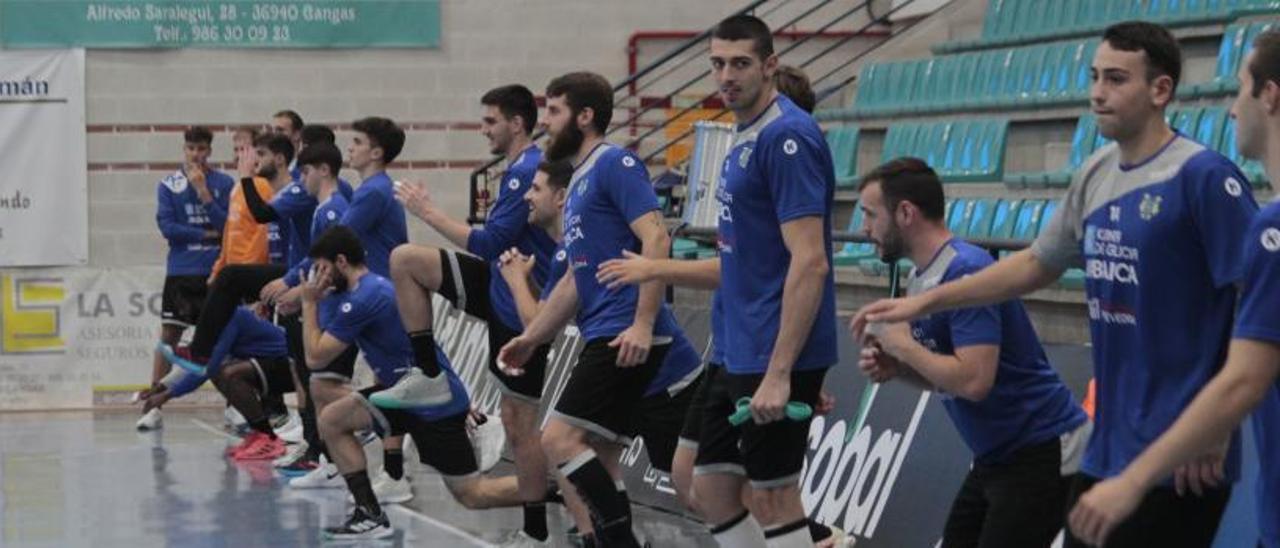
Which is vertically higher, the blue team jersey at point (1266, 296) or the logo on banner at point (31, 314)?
the blue team jersey at point (1266, 296)

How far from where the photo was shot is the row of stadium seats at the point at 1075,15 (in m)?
12.9

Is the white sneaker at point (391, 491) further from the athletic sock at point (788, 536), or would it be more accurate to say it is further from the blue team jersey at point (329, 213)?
the athletic sock at point (788, 536)

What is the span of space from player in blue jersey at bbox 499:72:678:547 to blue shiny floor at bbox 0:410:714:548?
1760 mm

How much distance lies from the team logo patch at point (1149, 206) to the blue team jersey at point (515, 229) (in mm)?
4661

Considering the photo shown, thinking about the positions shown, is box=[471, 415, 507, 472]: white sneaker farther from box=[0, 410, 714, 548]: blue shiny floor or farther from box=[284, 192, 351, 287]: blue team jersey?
box=[284, 192, 351, 287]: blue team jersey

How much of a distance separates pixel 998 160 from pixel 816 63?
16.9 ft

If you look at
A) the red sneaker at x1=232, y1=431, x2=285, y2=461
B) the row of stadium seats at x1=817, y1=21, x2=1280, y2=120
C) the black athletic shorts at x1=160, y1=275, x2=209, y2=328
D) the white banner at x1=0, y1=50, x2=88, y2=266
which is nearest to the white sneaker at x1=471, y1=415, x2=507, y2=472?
the red sneaker at x1=232, y1=431, x2=285, y2=461

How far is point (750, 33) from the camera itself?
20.5 ft

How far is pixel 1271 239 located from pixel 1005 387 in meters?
1.68

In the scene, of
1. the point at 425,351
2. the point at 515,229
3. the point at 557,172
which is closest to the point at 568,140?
the point at 557,172

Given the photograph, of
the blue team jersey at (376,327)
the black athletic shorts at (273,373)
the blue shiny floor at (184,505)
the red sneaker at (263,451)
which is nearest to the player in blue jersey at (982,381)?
the blue shiny floor at (184,505)

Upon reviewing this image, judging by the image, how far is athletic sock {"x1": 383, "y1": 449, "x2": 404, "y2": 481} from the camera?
10.9 m

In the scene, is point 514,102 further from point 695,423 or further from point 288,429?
point 288,429

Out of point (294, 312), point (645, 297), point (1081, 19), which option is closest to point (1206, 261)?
point (645, 297)
